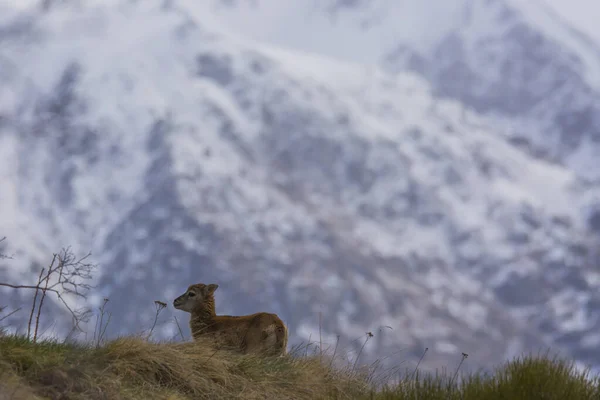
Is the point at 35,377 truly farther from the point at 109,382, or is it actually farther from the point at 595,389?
the point at 595,389

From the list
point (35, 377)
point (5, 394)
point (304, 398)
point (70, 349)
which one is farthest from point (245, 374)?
point (5, 394)

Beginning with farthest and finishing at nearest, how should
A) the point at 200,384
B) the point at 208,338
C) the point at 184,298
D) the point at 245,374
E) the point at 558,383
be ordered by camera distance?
the point at 184,298 < the point at 208,338 < the point at 245,374 < the point at 200,384 < the point at 558,383

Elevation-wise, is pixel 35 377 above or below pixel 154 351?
below

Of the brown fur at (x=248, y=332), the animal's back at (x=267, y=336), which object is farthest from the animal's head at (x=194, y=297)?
the animal's back at (x=267, y=336)

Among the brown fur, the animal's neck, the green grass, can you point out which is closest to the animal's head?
the animal's neck

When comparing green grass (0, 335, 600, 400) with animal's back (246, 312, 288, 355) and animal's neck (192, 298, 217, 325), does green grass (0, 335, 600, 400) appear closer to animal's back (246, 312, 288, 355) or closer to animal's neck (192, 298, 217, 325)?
animal's back (246, 312, 288, 355)

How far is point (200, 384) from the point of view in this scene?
9.52 meters

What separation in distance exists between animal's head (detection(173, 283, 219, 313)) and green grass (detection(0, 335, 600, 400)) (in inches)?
97.0

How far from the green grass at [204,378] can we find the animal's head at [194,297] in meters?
2.46

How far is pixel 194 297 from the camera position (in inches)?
516

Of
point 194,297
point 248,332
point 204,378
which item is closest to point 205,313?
point 194,297

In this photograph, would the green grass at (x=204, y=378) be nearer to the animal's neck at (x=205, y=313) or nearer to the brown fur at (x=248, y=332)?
the brown fur at (x=248, y=332)

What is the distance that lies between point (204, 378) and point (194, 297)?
3.49 metres

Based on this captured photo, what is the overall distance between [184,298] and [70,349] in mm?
3749
